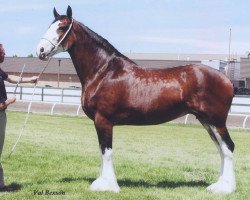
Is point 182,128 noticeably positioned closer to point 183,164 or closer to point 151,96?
point 183,164

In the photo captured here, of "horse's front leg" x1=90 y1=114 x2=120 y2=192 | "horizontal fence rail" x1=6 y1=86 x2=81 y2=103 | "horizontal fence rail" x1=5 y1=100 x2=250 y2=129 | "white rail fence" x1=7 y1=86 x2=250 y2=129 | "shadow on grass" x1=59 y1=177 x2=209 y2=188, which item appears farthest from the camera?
"horizontal fence rail" x1=6 y1=86 x2=81 y2=103

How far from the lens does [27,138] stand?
1620 cm

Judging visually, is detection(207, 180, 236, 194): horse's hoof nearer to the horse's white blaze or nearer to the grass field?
the grass field

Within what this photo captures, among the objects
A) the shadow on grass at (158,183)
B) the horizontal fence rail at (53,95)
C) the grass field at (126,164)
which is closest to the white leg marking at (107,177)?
the grass field at (126,164)

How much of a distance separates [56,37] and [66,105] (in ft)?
76.7

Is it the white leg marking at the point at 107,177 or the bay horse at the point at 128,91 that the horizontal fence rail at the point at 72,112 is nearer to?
the bay horse at the point at 128,91

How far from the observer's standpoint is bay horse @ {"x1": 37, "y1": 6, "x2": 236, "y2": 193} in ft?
26.6

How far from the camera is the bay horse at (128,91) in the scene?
8.10 m

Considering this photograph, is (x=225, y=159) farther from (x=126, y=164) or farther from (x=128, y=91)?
(x=126, y=164)

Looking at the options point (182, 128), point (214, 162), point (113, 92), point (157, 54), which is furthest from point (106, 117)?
point (157, 54)

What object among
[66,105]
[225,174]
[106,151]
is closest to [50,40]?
[106,151]

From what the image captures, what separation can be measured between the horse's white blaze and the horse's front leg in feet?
4.30

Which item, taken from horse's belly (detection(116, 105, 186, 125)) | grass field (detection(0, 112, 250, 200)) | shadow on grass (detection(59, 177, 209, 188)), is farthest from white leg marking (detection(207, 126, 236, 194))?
shadow on grass (detection(59, 177, 209, 188))

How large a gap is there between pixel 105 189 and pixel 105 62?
2.12 m
